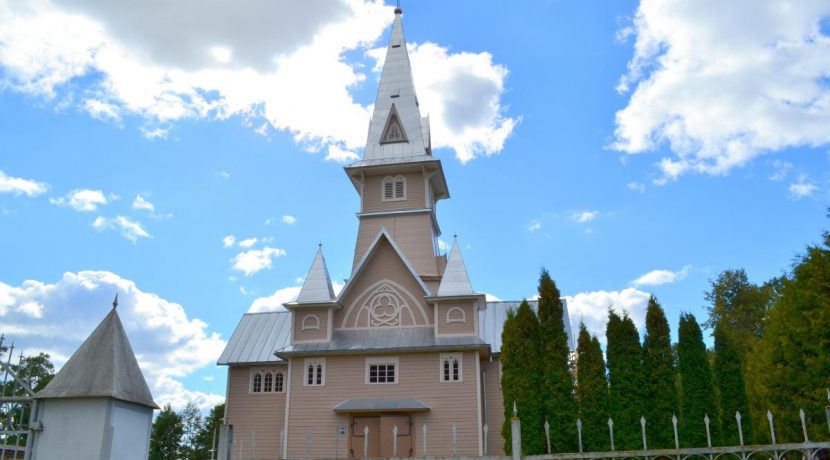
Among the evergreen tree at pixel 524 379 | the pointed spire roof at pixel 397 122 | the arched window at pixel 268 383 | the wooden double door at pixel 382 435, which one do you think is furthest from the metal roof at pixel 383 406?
the pointed spire roof at pixel 397 122

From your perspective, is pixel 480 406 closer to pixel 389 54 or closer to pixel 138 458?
pixel 138 458

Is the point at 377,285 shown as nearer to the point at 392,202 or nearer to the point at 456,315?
the point at 456,315

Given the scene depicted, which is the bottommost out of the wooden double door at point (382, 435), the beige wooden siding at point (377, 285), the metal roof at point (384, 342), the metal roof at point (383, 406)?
the wooden double door at point (382, 435)

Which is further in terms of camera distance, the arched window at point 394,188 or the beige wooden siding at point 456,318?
the arched window at point 394,188

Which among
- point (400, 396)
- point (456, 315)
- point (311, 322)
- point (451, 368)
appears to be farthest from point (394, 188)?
point (400, 396)

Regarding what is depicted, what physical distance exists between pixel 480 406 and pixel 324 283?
7.19 metres

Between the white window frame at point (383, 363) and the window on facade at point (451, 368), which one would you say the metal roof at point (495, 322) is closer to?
the window on facade at point (451, 368)

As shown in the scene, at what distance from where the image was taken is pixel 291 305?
24.9m

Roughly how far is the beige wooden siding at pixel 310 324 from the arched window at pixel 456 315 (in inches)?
174

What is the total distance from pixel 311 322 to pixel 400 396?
4245mm

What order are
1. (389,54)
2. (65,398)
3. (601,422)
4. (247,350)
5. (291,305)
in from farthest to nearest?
1. (389,54)
2. (247,350)
3. (291,305)
4. (601,422)
5. (65,398)

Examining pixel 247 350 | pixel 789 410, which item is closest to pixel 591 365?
pixel 789 410

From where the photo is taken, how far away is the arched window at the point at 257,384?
27016mm

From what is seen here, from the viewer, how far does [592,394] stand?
16625 mm
